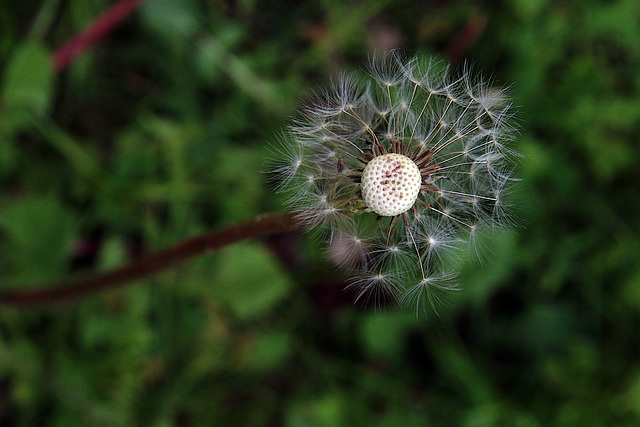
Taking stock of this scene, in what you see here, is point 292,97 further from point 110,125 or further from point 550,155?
point 550,155

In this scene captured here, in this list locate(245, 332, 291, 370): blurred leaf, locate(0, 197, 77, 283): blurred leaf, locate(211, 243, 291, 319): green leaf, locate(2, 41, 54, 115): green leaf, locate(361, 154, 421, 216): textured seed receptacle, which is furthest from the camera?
locate(245, 332, 291, 370): blurred leaf

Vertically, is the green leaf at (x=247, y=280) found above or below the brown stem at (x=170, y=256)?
above

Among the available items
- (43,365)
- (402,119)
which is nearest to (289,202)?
(402,119)

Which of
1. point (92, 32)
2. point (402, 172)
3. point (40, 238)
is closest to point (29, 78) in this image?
point (92, 32)

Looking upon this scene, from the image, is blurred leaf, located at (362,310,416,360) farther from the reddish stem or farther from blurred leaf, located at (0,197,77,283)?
the reddish stem

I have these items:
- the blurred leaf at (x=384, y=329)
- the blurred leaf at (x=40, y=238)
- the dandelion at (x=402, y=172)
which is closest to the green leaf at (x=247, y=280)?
the blurred leaf at (x=384, y=329)

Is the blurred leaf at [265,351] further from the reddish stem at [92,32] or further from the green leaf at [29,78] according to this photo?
the reddish stem at [92,32]

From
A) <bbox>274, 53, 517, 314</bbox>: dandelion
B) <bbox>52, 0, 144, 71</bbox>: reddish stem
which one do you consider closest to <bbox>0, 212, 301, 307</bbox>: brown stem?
<bbox>274, 53, 517, 314</bbox>: dandelion

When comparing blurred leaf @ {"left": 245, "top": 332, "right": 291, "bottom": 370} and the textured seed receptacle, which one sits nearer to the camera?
the textured seed receptacle
